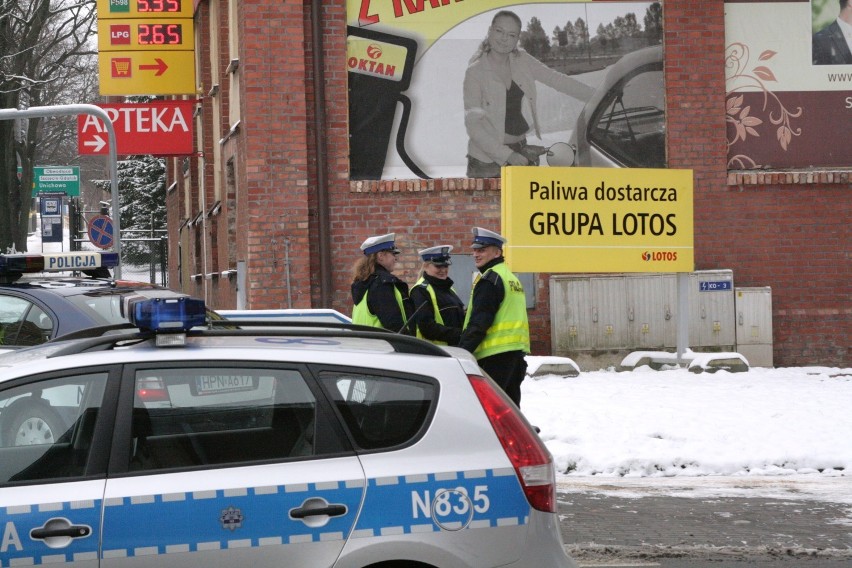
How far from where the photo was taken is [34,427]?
4.39 m

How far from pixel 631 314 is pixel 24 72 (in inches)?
938

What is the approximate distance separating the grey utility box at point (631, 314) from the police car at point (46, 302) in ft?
24.7

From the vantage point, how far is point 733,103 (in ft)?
53.8

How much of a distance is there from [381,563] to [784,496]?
5096mm

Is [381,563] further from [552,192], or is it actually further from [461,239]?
[461,239]

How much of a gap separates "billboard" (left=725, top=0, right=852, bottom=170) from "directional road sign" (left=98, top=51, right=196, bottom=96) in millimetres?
8600

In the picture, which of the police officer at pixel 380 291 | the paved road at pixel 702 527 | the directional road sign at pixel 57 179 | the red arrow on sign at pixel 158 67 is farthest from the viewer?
the directional road sign at pixel 57 179

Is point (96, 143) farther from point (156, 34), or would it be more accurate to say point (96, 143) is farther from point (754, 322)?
point (754, 322)

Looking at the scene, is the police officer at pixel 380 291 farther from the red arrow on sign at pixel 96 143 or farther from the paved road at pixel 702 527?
the red arrow on sign at pixel 96 143

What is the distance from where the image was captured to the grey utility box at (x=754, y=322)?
15.9m

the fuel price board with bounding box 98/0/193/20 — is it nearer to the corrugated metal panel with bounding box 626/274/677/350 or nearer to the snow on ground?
the corrugated metal panel with bounding box 626/274/677/350

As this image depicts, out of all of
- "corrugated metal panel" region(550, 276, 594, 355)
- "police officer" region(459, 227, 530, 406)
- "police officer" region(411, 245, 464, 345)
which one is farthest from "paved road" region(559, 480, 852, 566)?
"corrugated metal panel" region(550, 276, 594, 355)

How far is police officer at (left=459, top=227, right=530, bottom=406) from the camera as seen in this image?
8.37 meters

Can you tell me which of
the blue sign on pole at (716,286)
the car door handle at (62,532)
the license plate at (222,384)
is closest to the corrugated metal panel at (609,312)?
the blue sign on pole at (716,286)
